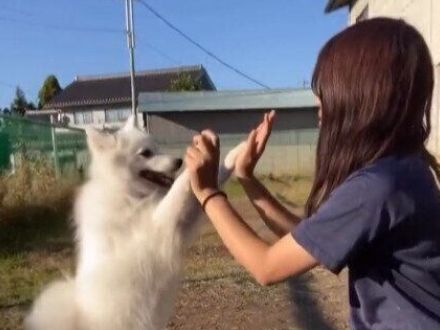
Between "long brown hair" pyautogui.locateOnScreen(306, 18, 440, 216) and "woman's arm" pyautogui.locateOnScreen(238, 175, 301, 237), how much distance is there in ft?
1.69

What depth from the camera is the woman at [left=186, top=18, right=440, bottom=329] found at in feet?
4.38

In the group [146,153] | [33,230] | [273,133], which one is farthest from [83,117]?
[146,153]

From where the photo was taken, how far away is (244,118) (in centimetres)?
2066

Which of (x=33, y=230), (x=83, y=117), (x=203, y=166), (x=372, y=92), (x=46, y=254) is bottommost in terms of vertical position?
(x=83, y=117)

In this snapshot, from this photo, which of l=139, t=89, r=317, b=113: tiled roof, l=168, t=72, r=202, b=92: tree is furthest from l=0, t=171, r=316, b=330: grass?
l=168, t=72, r=202, b=92: tree

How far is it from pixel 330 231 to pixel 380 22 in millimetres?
507

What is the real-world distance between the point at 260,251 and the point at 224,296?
14.5 ft

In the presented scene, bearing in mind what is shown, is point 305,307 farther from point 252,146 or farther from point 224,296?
point 252,146

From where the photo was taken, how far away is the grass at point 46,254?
571 cm

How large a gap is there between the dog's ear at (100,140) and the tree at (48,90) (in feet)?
149

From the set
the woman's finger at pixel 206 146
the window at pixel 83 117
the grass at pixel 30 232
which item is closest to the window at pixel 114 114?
the window at pixel 83 117

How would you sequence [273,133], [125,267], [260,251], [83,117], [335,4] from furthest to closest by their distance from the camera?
1. [83,117]
2. [273,133]
3. [335,4]
4. [125,267]
5. [260,251]

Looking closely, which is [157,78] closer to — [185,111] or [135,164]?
[185,111]

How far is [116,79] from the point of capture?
39.8m
